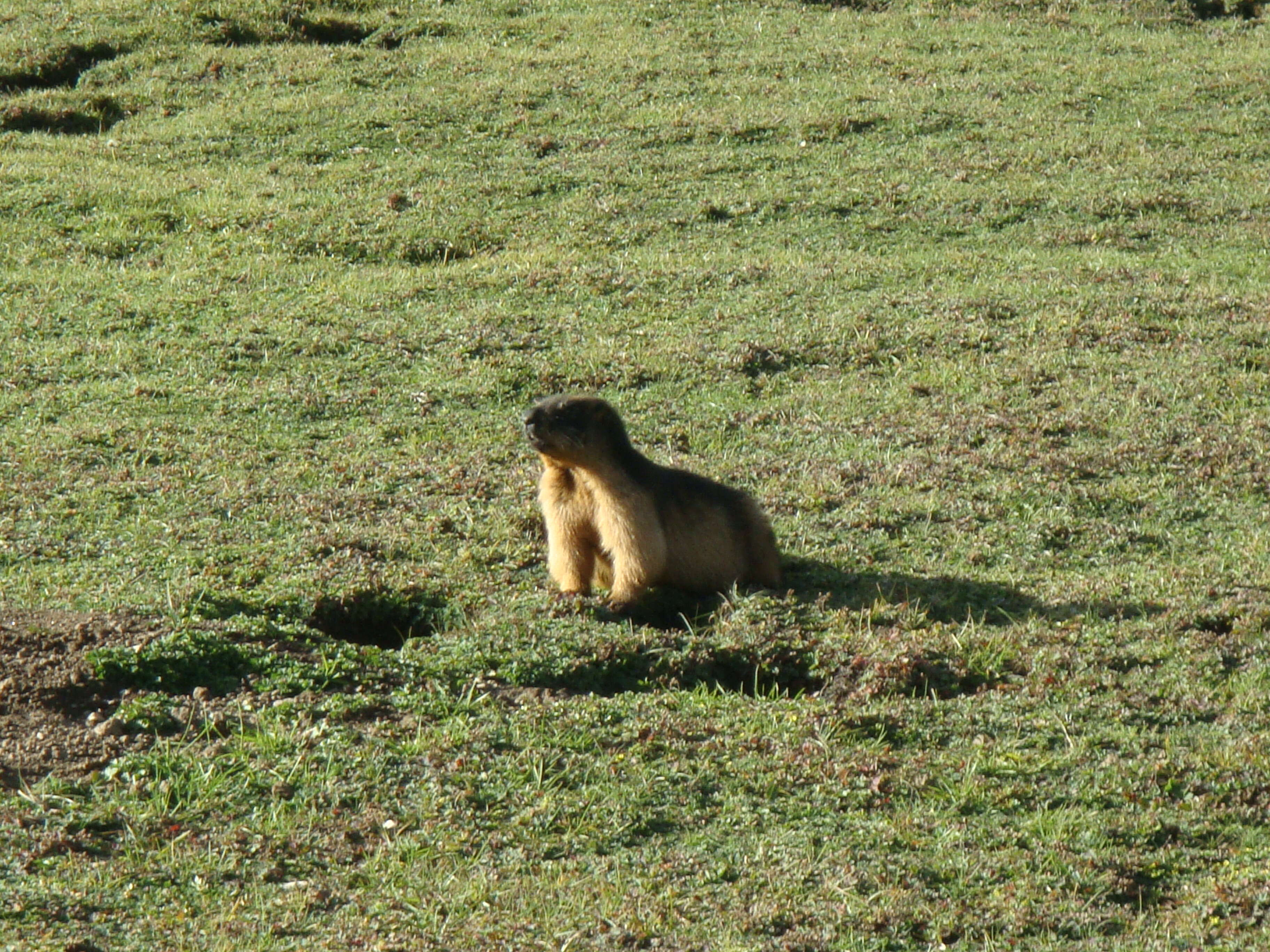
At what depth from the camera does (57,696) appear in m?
5.98

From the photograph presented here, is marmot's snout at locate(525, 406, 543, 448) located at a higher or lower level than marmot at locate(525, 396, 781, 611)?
higher

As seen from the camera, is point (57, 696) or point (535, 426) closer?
point (57, 696)

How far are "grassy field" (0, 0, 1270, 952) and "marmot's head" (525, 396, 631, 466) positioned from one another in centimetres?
77

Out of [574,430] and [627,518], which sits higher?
[574,430]

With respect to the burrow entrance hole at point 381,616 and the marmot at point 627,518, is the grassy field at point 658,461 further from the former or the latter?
the marmot at point 627,518

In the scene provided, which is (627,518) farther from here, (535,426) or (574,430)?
(535,426)

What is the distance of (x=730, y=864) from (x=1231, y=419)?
6192 mm

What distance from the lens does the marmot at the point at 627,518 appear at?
281 inches

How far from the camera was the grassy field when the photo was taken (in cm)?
507

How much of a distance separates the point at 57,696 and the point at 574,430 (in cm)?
258

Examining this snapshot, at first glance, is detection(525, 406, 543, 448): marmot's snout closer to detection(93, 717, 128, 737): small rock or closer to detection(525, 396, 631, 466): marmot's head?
detection(525, 396, 631, 466): marmot's head

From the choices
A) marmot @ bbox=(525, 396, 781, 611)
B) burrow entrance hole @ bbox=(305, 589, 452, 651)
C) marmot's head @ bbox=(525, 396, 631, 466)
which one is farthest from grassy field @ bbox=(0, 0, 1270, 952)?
marmot's head @ bbox=(525, 396, 631, 466)

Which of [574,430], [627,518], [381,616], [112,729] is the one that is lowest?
[381,616]

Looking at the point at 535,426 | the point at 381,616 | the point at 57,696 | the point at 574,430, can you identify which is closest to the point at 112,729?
the point at 57,696
